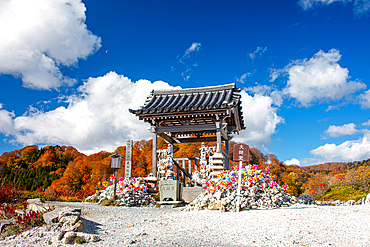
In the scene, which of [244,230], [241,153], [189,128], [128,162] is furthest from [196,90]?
[244,230]

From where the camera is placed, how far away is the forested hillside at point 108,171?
13.7 meters

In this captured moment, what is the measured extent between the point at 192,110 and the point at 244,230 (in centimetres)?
645

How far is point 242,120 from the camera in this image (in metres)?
13.8

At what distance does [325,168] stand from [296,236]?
23.8m

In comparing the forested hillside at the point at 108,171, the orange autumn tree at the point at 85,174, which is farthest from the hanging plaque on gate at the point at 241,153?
the orange autumn tree at the point at 85,174

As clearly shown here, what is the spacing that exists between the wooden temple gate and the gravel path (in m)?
5.24

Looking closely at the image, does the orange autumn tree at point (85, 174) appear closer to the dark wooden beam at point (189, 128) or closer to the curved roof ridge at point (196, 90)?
the curved roof ridge at point (196, 90)

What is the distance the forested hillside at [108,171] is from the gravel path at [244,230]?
7575mm

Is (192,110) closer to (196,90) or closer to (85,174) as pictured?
(196,90)

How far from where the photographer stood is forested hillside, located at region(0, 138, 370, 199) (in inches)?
539

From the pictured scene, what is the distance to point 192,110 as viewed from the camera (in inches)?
408

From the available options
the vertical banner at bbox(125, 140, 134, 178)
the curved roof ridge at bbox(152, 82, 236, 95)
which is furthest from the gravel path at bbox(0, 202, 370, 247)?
the curved roof ridge at bbox(152, 82, 236, 95)

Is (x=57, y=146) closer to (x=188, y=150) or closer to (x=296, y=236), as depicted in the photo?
(x=188, y=150)

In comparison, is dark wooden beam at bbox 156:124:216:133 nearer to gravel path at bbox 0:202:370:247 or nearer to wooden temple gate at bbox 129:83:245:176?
wooden temple gate at bbox 129:83:245:176
